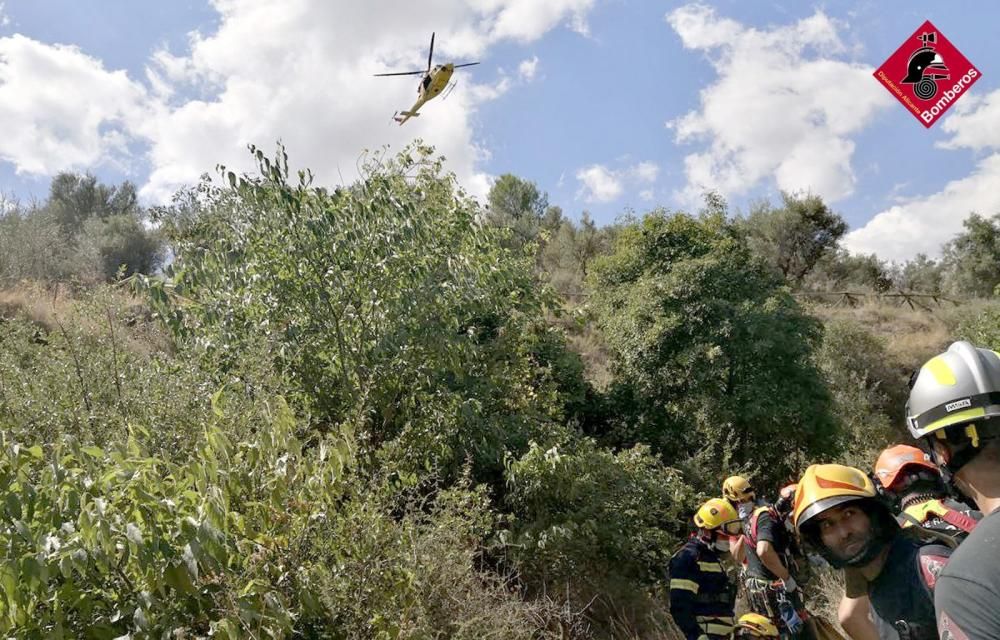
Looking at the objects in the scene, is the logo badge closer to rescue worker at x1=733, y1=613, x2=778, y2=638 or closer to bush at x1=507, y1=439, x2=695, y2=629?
rescue worker at x1=733, y1=613, x2=778, y2=638

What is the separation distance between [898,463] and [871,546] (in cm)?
195

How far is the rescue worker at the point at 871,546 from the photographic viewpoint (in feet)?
6.63

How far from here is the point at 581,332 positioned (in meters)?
18.7

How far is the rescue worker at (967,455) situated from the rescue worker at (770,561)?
9.08 ft

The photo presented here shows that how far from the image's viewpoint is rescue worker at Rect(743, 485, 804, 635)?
165 inches

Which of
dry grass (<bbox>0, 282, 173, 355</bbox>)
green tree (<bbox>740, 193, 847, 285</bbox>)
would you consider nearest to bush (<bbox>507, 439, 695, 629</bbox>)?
dry grass (<bbox>0, 282, 173, 355</bbox>)

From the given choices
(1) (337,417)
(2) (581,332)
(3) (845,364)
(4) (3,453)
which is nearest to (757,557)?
(1) (337,417)

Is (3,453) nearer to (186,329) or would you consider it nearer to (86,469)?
(86,469)

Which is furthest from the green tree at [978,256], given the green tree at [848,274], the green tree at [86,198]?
the green tree at [86,198]

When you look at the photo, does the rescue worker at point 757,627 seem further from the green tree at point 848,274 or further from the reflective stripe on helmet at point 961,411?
the green tree at point 848,274

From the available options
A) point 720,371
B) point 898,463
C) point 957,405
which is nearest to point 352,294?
point 898,463

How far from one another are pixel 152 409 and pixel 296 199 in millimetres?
2126

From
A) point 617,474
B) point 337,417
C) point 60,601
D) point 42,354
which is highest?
point 42,354

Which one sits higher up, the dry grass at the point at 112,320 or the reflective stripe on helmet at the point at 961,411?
the dry grass at the point at 112,320
